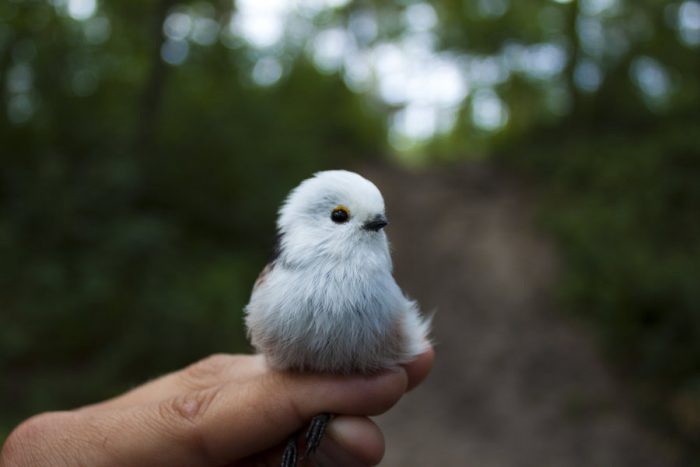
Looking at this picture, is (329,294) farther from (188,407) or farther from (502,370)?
(502,370)

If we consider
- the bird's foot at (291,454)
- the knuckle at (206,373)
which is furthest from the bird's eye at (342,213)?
the knuckle at (206,373)

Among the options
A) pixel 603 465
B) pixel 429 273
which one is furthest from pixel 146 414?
pixel 429 273

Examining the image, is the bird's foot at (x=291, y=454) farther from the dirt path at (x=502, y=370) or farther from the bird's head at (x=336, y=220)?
the dirt path at (x=502, y=370)

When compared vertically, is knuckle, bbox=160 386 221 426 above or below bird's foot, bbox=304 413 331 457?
above

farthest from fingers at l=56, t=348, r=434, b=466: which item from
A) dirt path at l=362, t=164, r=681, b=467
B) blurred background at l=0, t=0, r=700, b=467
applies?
dirt path at l=362, t=164, r=681, b=467

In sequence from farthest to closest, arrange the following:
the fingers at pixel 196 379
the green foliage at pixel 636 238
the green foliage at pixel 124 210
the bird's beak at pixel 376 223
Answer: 1. the green foliage at pixel 636 238
2. the green foliage at pixel 124 210
3. the fingers at pixel 196 379
4. the bird's beak at pixel 376 223

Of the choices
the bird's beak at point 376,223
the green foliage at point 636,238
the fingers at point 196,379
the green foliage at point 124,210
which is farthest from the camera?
the green foliage at point 636,238

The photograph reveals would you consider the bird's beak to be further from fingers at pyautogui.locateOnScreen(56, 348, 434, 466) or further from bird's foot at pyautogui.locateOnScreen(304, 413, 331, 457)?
bird's foot at pyautogui.locateOnScreen(304, 413, 331, 457)
